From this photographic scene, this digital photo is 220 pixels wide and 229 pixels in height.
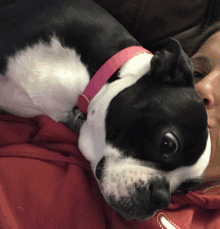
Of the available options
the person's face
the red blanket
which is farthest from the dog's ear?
the red blanket

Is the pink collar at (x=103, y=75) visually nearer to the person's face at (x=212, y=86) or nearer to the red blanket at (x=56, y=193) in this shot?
the red blanket at (x=56, y=193)

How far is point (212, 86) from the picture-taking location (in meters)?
1.12

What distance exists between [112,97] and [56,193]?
16.3 inches

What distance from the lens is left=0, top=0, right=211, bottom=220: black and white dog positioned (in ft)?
2.67

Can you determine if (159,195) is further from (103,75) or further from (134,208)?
(103,75)

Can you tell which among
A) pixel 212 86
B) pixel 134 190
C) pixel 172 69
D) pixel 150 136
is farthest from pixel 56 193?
pixel 212 86

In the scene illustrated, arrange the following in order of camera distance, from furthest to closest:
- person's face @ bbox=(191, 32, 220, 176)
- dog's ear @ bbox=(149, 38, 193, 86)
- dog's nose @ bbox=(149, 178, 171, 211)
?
person's face @ bbox=(191, 32, 220, 176)
dog's ear @ bbox=(149, 38, 193, 86)
dog's nose @ bbox=(149, 178, 171, 211)

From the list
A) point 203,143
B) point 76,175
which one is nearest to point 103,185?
point 76,175

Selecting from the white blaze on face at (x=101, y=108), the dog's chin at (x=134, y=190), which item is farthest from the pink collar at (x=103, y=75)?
the dog's chin at (x=134, y=190)

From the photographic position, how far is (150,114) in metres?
0.82

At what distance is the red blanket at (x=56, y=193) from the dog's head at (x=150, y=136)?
0.23ft

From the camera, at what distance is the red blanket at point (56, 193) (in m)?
0.79

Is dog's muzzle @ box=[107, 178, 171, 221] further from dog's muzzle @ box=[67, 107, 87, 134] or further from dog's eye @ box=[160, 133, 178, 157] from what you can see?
dog's muzzle @ box=[67, 107, 87, 134]

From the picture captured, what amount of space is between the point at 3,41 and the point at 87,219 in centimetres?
78
